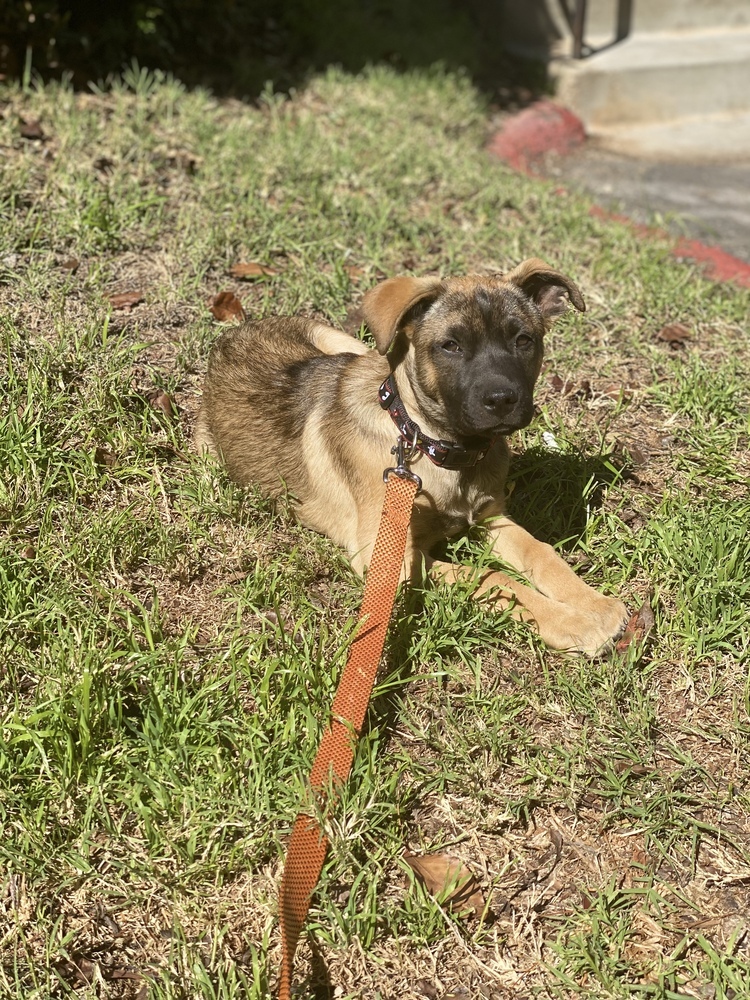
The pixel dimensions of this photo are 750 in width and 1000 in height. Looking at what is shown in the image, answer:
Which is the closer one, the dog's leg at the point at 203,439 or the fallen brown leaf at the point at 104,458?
the fallen brown leaf at the point at 104,458

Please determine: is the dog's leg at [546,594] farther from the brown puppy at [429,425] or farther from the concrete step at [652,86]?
the concrete step at [652,86]

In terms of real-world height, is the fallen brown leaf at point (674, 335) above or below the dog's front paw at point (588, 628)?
above

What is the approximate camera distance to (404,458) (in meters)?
3.47

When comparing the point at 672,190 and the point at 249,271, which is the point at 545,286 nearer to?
the point at 249,271

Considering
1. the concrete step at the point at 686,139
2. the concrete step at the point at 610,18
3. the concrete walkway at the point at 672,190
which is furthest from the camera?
the concrete step at the point at 610,18

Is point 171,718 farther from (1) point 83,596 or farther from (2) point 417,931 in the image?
(2) point 417,931

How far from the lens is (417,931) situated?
275 cm

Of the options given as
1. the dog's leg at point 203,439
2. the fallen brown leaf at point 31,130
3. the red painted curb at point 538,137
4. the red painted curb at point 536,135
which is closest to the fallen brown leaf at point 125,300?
the dog's leg at point 203,439

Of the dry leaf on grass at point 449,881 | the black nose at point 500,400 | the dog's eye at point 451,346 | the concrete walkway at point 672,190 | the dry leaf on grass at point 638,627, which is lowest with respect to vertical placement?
the dry leaf on grass at point 449,881

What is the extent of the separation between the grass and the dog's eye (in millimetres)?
813

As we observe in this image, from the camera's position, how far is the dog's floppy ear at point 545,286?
3.60 meters

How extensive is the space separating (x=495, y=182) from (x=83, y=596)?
15.4 ft

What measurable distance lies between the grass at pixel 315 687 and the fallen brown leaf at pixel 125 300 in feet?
0.09

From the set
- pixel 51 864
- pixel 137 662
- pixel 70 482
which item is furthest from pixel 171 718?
pixel 70 482
